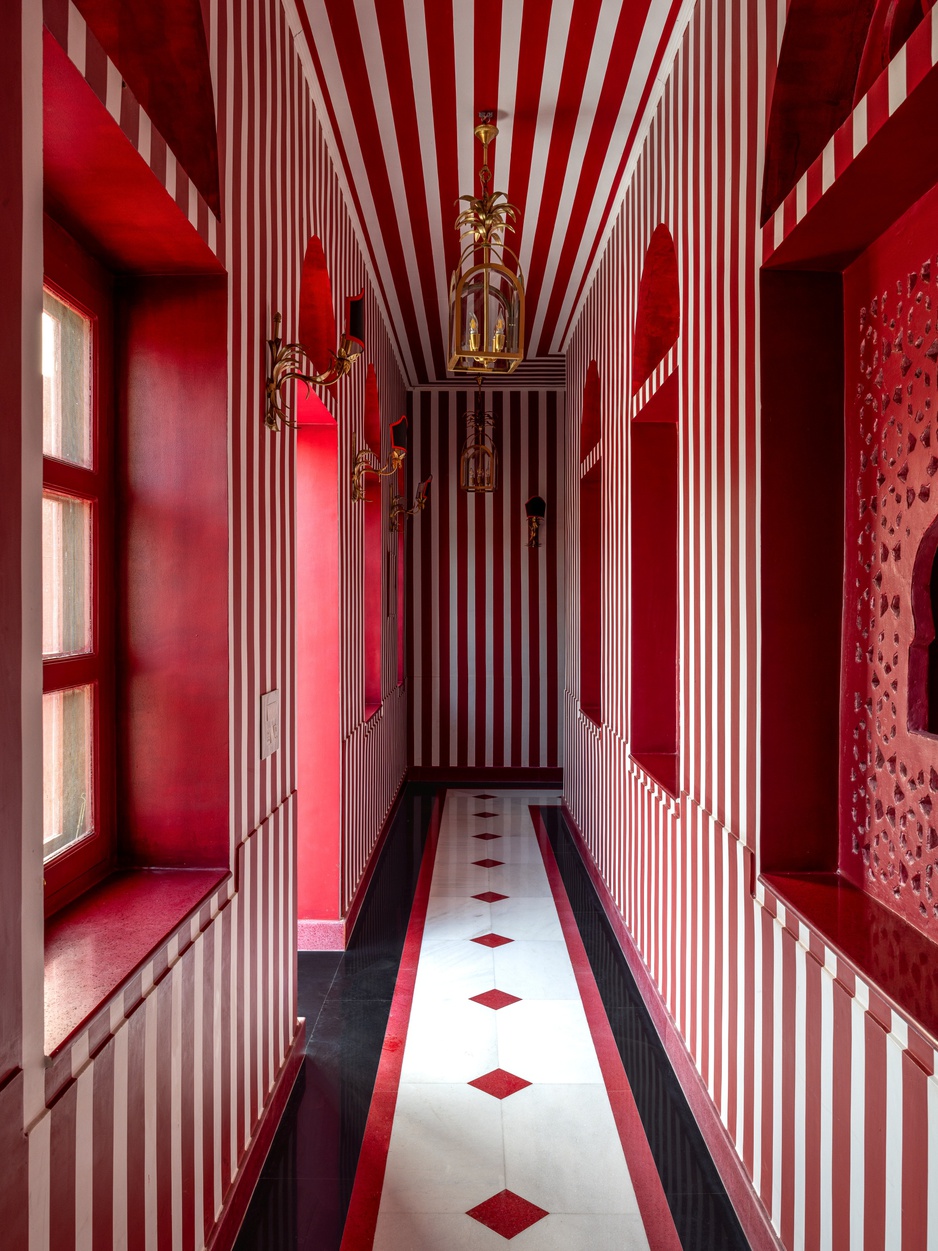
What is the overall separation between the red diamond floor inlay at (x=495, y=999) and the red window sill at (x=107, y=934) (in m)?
1.64

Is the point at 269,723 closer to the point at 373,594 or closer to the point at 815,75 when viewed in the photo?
the point at 815,75

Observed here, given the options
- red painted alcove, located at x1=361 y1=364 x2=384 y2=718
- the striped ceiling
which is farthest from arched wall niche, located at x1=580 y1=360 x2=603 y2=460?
red painted alcove, located at x1=361 y1=364 x2=384 y2=718

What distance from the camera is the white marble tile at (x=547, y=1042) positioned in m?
2.85

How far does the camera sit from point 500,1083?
9.10 feet

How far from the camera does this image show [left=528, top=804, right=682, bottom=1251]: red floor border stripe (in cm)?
212

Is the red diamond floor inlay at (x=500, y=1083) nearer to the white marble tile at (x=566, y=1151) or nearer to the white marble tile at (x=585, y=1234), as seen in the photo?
the white marble tile at (x=566, y=1151)

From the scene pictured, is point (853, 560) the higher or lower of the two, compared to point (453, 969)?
higher

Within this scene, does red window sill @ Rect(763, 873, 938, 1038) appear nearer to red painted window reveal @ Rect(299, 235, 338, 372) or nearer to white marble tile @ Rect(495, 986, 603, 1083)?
white marble tile @ Rect(495, 986, 603, 1083)

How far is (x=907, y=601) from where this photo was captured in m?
1.81

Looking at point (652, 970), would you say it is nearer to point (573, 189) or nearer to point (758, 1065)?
point (758, 1065)

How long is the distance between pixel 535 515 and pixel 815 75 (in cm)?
557

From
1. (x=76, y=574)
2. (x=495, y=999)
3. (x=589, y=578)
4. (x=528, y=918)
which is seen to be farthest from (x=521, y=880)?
(x=76, y=574)

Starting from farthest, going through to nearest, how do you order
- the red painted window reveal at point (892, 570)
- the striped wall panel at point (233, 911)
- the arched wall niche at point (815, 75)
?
the arched wall niche at point (815, 75), the red painted window reveal at point (892, 570), the striped wall panel at point (233, 911)

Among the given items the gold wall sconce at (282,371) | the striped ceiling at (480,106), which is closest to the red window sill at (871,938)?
the gold wall sconce at (282,371)
